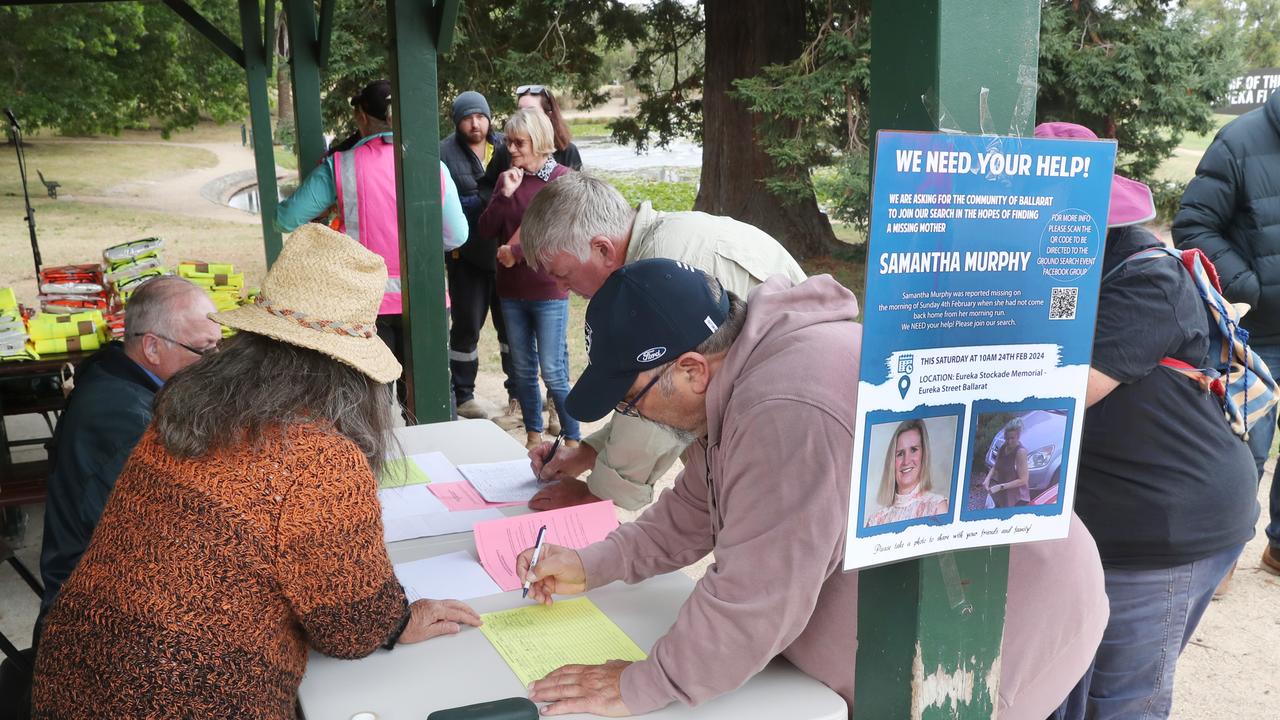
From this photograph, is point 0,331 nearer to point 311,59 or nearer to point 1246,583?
point 311,59

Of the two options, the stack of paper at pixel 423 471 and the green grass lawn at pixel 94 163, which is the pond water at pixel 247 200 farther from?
the stack of paper at pixel 423 471

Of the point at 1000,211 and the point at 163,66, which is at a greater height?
the point at 163,66

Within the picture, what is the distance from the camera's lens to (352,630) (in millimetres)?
1517

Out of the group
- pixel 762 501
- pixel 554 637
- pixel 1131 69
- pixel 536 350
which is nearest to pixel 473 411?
pixel 536 350

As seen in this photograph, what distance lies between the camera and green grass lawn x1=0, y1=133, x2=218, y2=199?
66.5 ft

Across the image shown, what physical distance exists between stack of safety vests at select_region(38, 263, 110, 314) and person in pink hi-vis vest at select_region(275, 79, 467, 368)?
1.13 meters

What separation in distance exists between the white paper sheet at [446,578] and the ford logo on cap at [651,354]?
2.23 ft

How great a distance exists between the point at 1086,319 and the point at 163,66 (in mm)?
21600

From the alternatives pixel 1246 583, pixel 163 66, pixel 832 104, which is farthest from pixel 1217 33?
pixel 163 66

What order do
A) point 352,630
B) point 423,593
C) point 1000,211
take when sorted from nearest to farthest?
1. point 1000,211
2. point 352,630
3. point 423,593

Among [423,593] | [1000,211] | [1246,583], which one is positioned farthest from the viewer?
[1246,583]

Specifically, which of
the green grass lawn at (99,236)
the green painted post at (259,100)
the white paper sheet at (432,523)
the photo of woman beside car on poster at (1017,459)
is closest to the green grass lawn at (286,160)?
the green grass lawn at (99,236)

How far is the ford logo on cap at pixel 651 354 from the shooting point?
4.70 feet

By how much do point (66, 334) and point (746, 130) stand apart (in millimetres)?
7088
